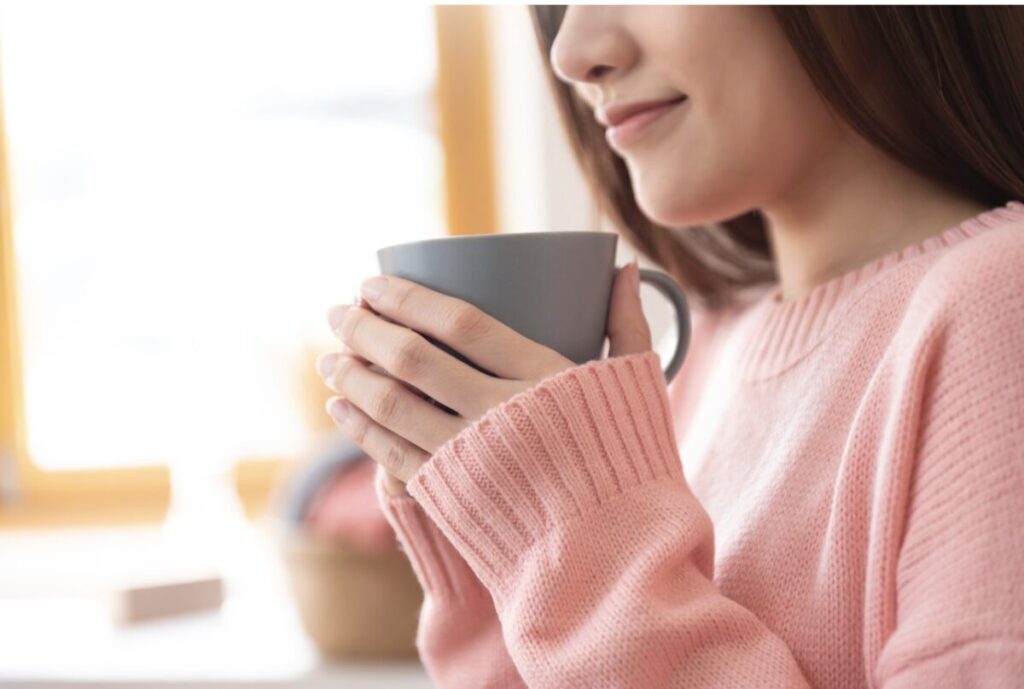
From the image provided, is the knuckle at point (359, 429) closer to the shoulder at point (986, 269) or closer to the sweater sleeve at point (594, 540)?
the sweater sleeve at point (594, 540)

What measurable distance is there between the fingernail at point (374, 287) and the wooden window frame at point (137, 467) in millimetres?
1093

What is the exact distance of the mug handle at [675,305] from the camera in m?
0.68

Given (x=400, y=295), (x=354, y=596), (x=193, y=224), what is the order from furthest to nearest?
(x=193, y=224) → (x=354, y=596) → (x=400, y=295)

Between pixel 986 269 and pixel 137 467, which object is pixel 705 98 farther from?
pixel 137 467

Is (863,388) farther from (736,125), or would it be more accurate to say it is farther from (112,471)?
(112,471)

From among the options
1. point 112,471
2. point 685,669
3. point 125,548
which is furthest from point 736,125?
point 112,471

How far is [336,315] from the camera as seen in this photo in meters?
0.65

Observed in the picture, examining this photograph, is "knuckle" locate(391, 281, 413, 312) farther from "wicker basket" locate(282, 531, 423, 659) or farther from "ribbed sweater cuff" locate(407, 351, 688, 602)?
"wicker basket" locate(282, 531, 423, 659)

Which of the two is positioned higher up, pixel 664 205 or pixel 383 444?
pixel 664 205

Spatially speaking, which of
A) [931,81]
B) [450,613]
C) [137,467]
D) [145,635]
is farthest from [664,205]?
[137,467]

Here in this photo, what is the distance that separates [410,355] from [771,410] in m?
0.25

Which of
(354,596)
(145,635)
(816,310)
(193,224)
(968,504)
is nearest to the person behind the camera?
(968,504)

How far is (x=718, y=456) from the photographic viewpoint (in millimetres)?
740

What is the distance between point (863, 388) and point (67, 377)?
1666 millimetres
